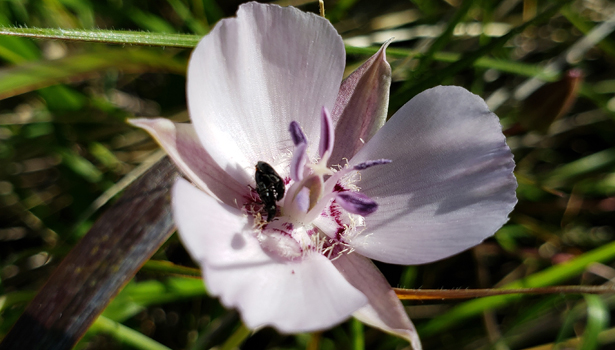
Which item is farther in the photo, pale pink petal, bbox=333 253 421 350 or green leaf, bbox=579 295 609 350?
green leaf, bbox=579 295 609 350

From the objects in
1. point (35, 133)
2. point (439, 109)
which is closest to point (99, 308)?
point (439, 109)

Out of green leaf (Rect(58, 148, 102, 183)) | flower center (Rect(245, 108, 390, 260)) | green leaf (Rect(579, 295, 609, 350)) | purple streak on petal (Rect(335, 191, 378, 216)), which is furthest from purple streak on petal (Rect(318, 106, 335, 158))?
green leaf (Rect(58, 148, 102, 183))

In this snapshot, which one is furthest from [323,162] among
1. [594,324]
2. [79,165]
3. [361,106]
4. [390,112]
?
[79,165]

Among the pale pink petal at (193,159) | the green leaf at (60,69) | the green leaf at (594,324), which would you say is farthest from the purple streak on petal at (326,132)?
the green leaf at (594,324)

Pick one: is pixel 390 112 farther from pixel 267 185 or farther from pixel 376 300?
pixel 376 300

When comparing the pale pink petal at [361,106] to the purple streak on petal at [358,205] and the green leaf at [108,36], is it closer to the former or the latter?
the purple streak on petal at [358,205]

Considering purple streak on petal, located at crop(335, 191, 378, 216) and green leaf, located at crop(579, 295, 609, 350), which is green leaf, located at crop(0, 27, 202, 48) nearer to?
purple streak on petal, located at crop(335, 191, 378, 216)
